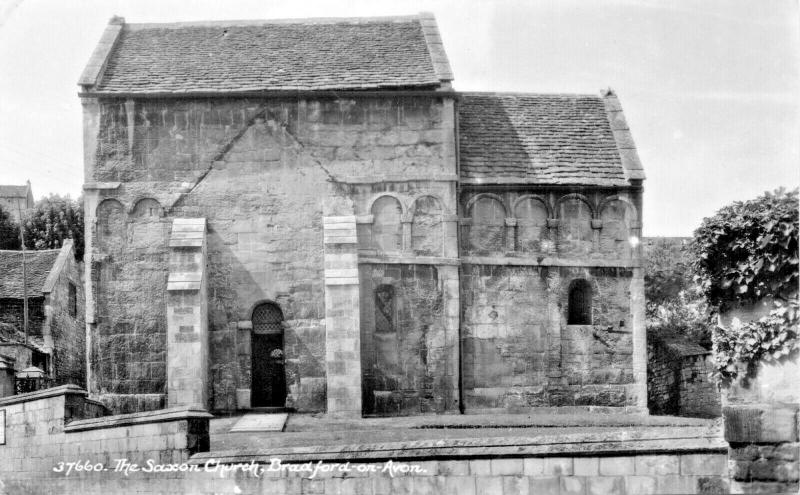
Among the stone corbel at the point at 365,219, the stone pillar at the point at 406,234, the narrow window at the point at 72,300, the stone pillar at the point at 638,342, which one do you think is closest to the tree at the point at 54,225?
the narrow window at the point at 72,300

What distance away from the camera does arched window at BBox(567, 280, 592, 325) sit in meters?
28.5

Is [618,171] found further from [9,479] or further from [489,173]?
[9,479]

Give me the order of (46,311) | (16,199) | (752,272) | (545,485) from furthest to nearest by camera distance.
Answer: (16,199) < (46,311) < (545,485) < (752,272)

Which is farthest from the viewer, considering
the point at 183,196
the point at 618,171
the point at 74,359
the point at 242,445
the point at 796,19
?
the point at 74,359

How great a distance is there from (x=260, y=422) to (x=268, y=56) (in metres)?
10.3

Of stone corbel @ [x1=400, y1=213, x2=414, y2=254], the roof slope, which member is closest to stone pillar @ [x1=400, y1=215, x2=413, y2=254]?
stone corbel @ [x1=400, y1=213, x2=414, y2=254]

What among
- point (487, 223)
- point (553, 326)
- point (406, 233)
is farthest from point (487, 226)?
point (553, 326)

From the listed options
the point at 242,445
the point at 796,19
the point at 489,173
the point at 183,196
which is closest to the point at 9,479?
the point at 242,445

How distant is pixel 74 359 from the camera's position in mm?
42469

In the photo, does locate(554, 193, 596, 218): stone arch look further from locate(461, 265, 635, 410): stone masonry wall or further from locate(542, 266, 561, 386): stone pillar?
locate(542, 266, 561, 386): stone pillar

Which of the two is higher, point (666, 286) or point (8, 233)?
point (8, 233)

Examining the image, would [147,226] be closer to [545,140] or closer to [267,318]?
[267,318]

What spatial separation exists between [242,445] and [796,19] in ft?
38.9

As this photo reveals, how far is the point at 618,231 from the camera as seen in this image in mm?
28609
